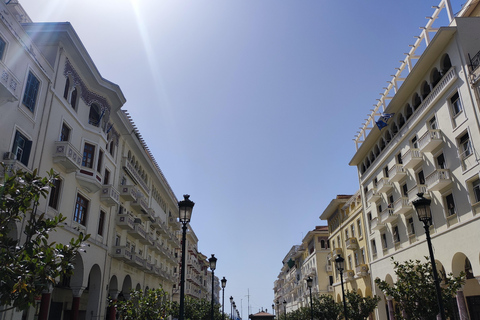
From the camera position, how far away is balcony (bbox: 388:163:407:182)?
27816 mm

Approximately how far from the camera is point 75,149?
2042cm

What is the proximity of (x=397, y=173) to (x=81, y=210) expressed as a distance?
21.1m

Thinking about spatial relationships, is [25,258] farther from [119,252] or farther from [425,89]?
[425,89]

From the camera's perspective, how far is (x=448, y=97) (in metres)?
22.1

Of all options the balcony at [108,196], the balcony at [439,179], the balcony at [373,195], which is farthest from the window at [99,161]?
the balcony at [373,195]

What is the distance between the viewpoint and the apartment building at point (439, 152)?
2034 centimetres

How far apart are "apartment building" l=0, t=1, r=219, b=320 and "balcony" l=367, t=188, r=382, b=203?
19348mm

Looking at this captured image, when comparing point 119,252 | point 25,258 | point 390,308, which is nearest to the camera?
point 25,258

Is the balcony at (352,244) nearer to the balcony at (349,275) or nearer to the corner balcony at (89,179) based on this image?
the balcony at (349,275)

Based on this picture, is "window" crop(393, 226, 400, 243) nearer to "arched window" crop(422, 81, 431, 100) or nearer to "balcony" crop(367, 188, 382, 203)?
"balcony" crop(367, 188, 382, 203)

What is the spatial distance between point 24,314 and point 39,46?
12985 mm

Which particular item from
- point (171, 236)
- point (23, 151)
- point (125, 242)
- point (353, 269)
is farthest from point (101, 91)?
point (353, 269)

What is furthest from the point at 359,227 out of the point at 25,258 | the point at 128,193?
the point at 25,258

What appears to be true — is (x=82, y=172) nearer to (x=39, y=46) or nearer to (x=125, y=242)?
(x=39, y=46)
